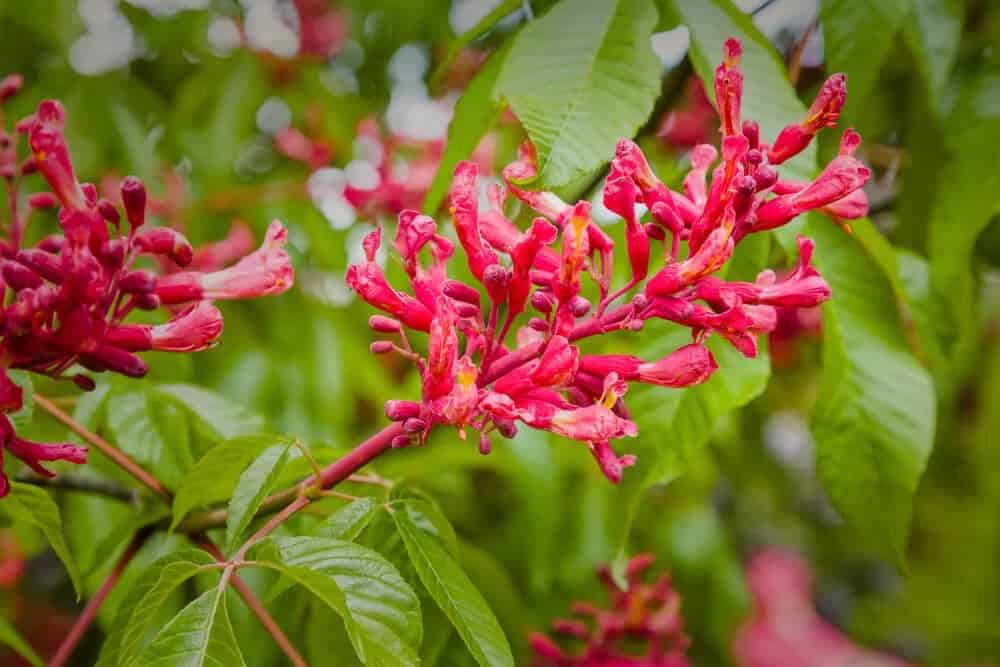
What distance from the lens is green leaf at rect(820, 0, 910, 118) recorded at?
1.33 meters

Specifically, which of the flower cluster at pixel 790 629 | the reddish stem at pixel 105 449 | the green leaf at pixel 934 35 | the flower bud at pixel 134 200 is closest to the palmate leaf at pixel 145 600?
the reddish stem at pixel 105 449

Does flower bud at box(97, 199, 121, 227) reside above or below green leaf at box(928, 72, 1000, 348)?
above

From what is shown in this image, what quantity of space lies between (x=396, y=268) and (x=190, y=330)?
2.68ft

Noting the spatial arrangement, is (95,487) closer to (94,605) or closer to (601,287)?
(94,605)

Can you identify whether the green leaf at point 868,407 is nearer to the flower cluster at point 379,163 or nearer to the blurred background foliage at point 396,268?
the blurred background foliage at point 396,268

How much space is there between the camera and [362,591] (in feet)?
3.00

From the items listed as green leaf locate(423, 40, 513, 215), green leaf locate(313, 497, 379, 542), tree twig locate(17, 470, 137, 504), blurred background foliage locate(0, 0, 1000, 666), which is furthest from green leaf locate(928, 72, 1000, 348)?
tree twig locate(17, 470, 137, 504)

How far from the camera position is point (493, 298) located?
3.13ft

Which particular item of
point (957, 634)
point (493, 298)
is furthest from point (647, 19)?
point (957, 634)

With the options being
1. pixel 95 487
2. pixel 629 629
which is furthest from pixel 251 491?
pixel 629 629

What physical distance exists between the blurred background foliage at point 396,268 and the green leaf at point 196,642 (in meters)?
0.21

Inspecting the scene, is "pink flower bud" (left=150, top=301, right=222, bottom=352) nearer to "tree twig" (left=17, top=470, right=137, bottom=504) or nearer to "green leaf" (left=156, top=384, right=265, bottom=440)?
"green leaf" (left=156, top=384, right=265, bottom=440)

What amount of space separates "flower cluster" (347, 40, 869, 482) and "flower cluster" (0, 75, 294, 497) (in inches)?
6.6

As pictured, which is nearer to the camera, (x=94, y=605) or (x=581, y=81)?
(x=581, y=81)
